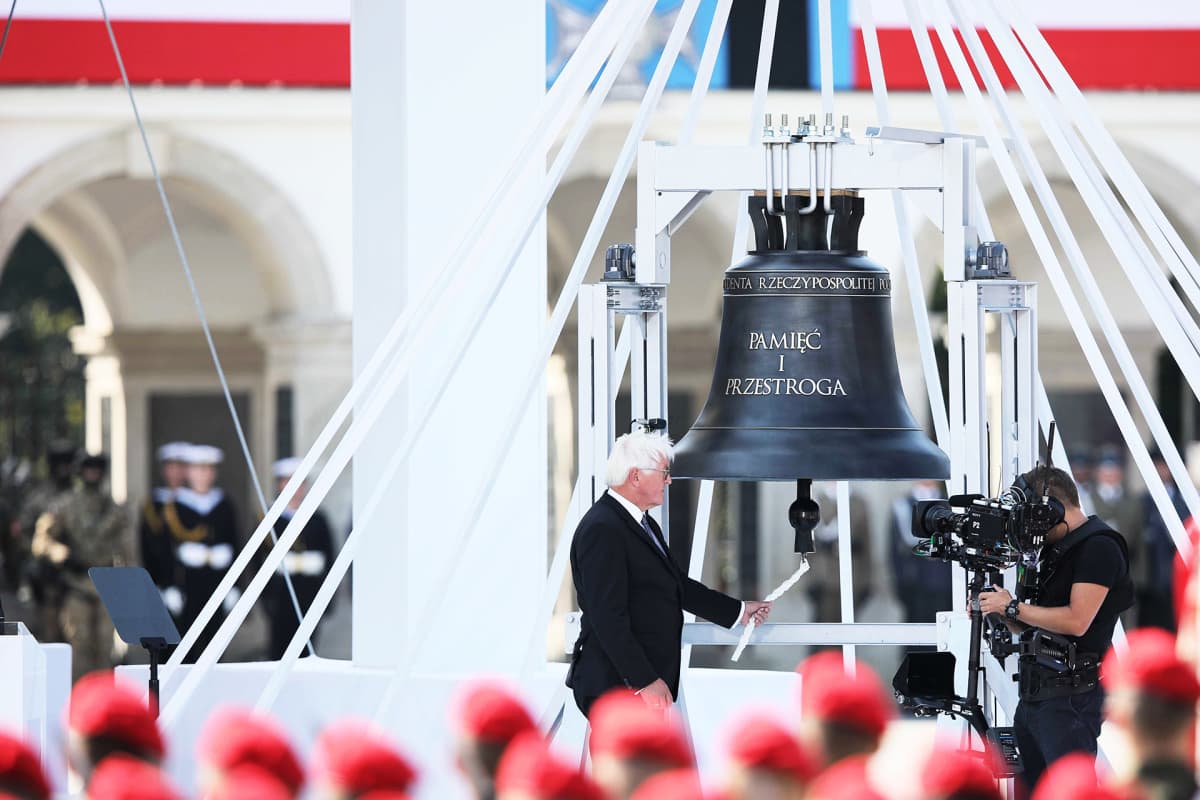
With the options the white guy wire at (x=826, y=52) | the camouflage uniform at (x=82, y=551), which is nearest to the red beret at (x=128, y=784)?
the white guy wire at (x=826, y=52)

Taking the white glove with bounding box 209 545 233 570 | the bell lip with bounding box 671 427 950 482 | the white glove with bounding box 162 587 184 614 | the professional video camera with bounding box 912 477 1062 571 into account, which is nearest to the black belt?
the professional video camera with bounding box 912 477 1062 571

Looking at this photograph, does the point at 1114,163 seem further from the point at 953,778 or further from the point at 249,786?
the point at 249,786

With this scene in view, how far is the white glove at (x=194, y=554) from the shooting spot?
1019cm

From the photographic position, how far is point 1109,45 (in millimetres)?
12922

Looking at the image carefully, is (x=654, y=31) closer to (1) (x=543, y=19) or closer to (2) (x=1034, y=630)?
(1) (x=543, y=19)

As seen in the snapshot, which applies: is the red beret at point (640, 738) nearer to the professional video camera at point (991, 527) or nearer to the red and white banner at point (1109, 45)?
the professional video camera at point (991, 527)

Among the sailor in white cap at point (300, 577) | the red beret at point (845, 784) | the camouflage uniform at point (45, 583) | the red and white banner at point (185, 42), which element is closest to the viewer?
the red beret at point (845, 784)

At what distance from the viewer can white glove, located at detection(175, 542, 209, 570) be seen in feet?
33.4

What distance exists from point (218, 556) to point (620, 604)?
639 centimetres

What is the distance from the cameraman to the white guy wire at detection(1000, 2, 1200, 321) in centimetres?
49

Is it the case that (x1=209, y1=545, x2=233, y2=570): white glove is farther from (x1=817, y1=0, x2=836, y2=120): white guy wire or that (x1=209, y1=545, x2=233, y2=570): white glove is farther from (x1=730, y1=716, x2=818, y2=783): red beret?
(x1=730, y1=716, x2=818, y2=783): red beret

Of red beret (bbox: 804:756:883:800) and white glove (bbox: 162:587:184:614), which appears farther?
white glove (bbox: 162:587:184:614)

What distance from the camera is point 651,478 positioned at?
410 centimetres

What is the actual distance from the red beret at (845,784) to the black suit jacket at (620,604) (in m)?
2.04
